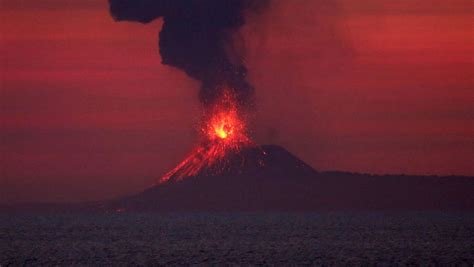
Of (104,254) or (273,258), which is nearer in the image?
(273,258)

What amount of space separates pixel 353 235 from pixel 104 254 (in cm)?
3889

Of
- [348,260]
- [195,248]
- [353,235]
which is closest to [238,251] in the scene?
[195,248]

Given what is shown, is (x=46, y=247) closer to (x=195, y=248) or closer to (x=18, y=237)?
(x=195, y=248)

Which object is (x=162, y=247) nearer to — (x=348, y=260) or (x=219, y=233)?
(x=348, y=260)

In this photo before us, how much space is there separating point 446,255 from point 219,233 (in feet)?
154

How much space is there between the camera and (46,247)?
97.9 meters

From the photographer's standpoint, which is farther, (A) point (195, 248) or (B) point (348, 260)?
(A) point (195, 248)

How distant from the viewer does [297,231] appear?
12975 centimetres

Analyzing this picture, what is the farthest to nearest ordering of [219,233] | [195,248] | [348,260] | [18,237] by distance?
[219,233]
[18,237]
[195,248]
[348,260]

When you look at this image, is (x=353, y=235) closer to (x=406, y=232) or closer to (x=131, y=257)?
(x=406, y=232)

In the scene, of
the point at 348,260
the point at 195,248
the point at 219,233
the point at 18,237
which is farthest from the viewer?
the point at 219,233

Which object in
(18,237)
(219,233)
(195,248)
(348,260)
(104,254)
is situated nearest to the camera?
(348,260)

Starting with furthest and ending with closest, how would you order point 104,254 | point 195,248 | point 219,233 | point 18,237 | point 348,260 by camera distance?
point 219,233, point 18,237, point 195,248, point 104,254, point 348,260

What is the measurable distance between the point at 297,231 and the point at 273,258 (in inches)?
1957
